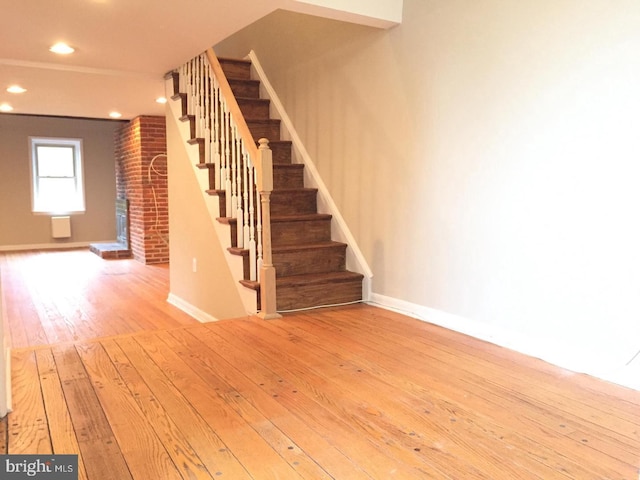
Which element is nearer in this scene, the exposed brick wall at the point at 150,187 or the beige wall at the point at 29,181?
the exposed brick wall at the point at 150,187

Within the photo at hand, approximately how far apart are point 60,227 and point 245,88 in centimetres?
579

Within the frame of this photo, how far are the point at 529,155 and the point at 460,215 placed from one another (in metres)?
0.55

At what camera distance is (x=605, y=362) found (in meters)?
2.26

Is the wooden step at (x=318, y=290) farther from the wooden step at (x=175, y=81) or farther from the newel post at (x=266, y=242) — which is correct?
the wooden step at (x=175, y=81)

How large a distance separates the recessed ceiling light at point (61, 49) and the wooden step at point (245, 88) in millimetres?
1498

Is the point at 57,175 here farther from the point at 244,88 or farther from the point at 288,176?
the point at 288,176

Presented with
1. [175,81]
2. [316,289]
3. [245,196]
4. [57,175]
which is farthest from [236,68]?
[57,175]

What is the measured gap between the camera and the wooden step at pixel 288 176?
428cm

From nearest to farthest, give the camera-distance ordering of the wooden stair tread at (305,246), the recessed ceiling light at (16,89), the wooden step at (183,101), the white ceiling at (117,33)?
1. the white ceiling at (117,33)
2. the wooden stair tread at (305,246)
3. the wooden step at (183,101)
4. the recessed ceiling light at (16,89)

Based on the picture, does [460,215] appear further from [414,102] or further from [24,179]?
[24,179]

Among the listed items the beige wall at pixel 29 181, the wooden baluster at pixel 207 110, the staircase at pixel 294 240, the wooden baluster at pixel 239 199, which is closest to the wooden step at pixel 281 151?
the staircase at pixel 294 240

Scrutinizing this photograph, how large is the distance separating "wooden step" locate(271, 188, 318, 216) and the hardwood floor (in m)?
1.22

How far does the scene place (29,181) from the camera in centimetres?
893

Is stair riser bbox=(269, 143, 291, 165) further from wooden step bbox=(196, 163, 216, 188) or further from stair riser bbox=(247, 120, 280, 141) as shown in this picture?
wooden step bbox=(196, 163, 216, 188)
